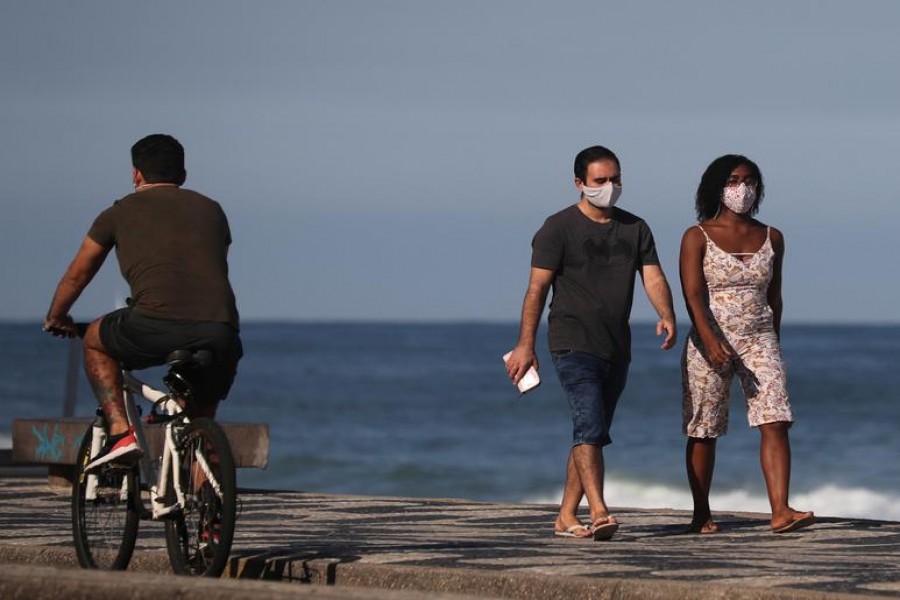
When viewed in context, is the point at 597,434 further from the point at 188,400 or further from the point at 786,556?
the point at 188,400

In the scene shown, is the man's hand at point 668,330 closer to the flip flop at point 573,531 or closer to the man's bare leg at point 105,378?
the flip flop at point 573,531

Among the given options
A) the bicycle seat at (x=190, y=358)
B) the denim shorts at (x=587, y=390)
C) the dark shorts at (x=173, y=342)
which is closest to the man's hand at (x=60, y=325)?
the dark shorts at (x=173, y=342)

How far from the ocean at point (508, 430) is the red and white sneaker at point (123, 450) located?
11532mm

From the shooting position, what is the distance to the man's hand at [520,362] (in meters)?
8.88

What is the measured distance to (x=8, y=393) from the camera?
51.5 m

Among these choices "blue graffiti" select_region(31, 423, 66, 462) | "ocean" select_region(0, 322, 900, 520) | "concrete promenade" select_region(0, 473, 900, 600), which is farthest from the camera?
"ocean" select_region(0, 322, 900, 520)

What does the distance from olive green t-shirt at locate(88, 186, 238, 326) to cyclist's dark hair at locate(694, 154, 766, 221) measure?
293 cm

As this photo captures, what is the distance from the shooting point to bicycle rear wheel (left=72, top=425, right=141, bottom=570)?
752 centimetres

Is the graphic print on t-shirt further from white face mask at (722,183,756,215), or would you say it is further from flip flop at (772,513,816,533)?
flip flop at (772,513,816,533)

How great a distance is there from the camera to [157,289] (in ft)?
23.7

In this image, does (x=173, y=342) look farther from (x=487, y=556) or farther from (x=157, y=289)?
(x=487, y=556)

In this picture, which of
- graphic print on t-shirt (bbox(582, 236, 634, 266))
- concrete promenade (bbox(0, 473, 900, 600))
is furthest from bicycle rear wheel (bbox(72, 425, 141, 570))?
graphic print on t-shirt (bbox(582, 236, 634, 266))

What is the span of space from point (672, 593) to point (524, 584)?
61 centimetres

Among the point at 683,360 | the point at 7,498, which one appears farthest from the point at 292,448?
the point at 683,360
